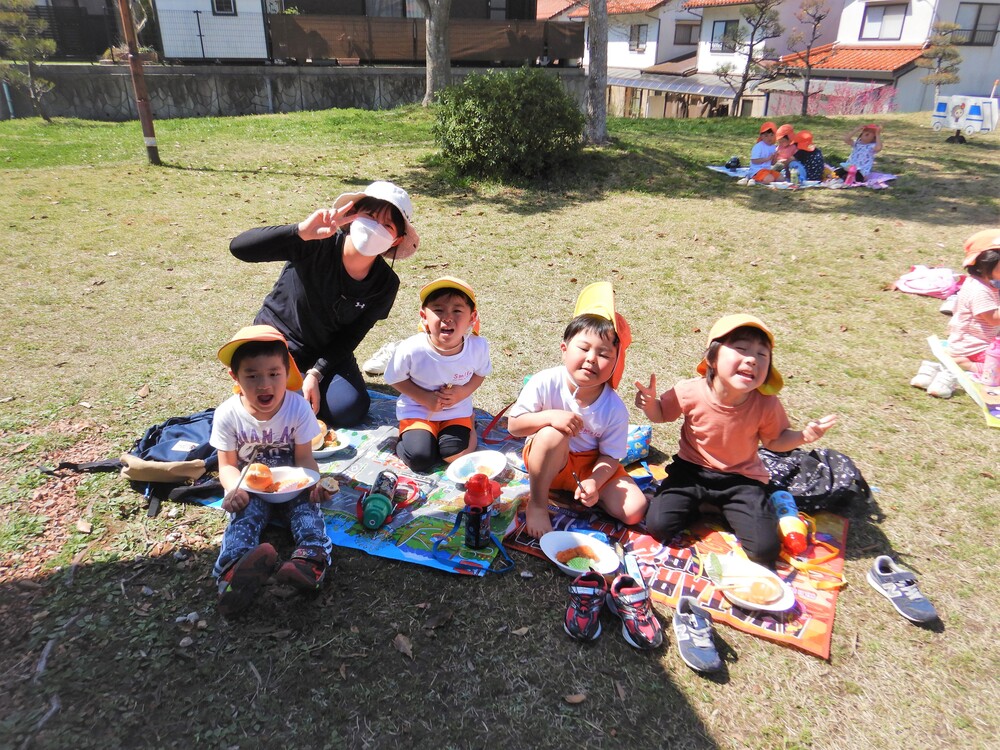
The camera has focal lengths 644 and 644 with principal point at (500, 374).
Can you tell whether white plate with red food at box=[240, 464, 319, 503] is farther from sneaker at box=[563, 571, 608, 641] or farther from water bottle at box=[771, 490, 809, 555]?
water bottle at box=[771, 490, 809, 555]

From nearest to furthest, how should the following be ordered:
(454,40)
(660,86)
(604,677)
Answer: (604,677), (454,40), (660,86)

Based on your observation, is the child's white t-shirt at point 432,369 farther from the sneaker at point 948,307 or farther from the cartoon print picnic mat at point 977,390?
the sneaker at point 948,307

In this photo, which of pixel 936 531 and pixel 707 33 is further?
pixel 707 33

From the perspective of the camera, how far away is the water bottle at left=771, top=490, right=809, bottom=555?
3.25 m

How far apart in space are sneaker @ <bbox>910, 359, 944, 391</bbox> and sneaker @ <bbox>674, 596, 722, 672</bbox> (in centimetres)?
325

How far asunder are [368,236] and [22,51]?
59.3ft

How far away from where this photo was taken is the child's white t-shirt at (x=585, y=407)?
135 inches

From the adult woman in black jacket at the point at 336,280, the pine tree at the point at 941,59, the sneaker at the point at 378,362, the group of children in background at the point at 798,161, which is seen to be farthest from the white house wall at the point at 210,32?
the pine tree at the point at 941,59

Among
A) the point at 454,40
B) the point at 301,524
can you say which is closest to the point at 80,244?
the point at 301,524

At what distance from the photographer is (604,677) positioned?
103 inches

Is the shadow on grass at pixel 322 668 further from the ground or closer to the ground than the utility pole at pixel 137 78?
closer to the ground

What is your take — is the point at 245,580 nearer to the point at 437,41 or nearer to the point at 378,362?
the point at 378,362

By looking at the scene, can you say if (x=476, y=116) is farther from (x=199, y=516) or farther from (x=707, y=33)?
(x=707, y=33)

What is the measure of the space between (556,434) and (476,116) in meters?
8.35
